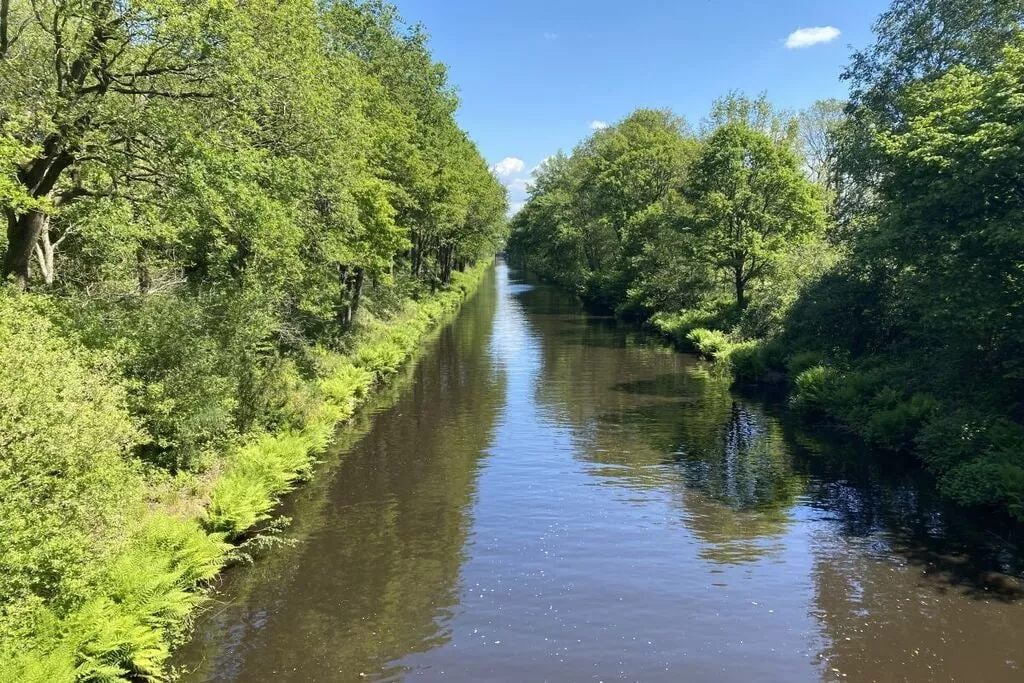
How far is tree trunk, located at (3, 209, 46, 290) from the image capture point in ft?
47.5

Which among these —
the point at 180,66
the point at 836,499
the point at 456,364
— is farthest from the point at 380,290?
the point at 836,499

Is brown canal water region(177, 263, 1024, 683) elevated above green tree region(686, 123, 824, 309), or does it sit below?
below

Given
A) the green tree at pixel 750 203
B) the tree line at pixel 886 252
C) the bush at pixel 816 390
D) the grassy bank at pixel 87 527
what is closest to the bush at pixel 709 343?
the tree line at pixel 886 252

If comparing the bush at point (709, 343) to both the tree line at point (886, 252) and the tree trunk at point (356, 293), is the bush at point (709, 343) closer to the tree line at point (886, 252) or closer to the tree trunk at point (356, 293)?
the tree line at point (886, 252)

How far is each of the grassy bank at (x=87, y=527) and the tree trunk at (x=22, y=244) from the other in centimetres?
174

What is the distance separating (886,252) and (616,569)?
13.7 metres

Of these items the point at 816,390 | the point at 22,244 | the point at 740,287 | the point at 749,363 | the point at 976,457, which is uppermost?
the point at 22,244

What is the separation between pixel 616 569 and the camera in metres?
14.0

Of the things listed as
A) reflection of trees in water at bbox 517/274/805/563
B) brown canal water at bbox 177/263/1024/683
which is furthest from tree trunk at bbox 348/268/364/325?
brown canal water at bbox 177/263/1024/683

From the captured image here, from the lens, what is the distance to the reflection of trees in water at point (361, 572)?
11000mm

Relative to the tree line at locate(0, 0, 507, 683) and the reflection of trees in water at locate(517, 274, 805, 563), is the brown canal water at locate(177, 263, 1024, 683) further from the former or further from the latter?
the tree line at locate(0, 0, 507, 683)

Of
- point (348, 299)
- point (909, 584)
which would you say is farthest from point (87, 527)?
point (348, 299)

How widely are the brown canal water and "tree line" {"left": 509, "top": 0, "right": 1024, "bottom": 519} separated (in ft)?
8.55

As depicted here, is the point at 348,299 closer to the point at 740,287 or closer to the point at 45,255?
the point at 45,255
